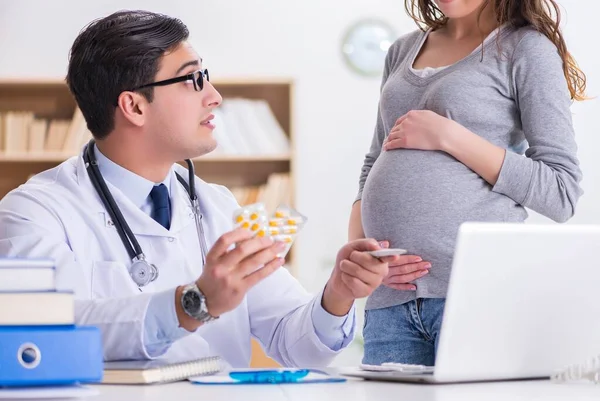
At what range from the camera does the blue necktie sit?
1937 mm

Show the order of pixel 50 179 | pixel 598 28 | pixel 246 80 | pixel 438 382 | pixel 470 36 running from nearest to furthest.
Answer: pixel 438 382 → pixel 50 179 → pixel 470 36 → pixel 246 80 → pixel 598 28

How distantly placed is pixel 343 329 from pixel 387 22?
147 inches

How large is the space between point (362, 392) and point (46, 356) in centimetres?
42

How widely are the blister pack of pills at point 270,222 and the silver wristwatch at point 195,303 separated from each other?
148 millimetres

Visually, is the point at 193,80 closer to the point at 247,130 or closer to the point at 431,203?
the point at 431,203

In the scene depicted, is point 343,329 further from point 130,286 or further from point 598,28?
point 598,28

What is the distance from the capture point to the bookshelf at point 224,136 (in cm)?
471

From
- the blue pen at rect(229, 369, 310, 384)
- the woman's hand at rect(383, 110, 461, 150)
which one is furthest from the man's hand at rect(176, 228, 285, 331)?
the woman's hand at rect(383, 110, 461, 150)

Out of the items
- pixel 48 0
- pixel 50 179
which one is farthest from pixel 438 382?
pixel 48 0

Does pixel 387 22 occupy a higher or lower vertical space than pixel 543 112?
lower

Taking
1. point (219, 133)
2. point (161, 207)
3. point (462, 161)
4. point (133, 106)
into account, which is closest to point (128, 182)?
point (161, 207)

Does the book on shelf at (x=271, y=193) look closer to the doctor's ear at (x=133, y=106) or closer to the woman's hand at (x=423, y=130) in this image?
the doctor's ear at (x=133, y=106)

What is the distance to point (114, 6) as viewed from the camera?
16.9 feet

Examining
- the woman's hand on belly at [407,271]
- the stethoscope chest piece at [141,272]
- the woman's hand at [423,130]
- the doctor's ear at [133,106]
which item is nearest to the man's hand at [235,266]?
the stethoscope chest piece at [141,272]
